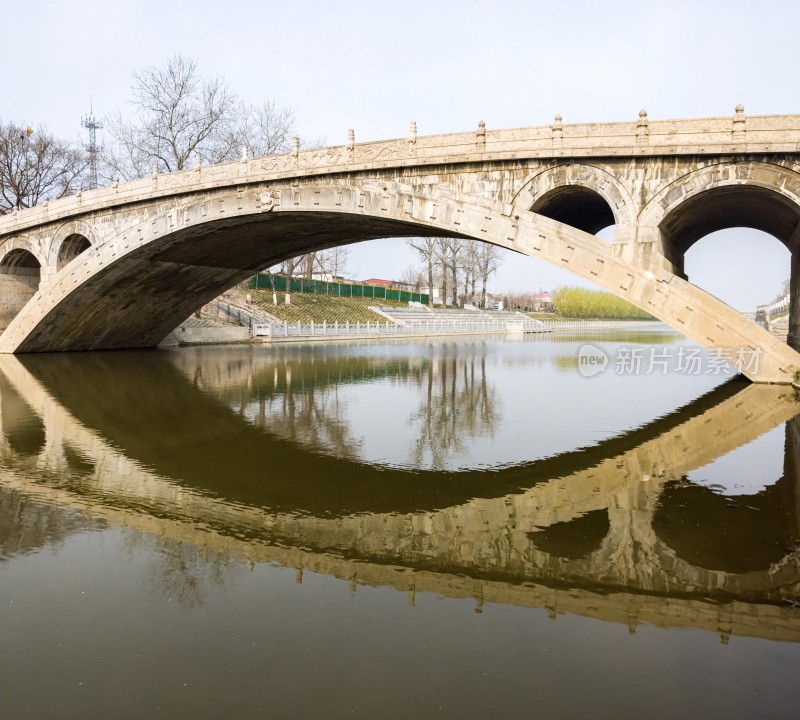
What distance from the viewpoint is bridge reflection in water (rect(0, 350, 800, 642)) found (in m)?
5.21

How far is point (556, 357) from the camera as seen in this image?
2945cm

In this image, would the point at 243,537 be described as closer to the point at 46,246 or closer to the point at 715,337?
the point at 715,337

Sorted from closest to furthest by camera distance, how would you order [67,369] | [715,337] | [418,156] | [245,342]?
[715,337], [418,156], [67,369], [245,342]

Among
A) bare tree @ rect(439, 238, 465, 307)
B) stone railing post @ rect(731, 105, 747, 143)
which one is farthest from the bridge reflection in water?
bare tree @ rect(439, 238, 465, 307)

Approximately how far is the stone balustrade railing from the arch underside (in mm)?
868

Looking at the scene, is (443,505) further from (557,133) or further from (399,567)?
(557,133)

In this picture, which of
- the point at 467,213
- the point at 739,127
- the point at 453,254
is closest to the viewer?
the point at 739,127

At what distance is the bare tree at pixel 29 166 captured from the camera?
1725 inches

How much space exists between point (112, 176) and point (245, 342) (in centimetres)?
1419

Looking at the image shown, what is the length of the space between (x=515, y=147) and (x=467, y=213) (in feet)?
7.37

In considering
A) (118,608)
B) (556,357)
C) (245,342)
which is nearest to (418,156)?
(556,357)

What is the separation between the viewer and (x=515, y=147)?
17.0 m

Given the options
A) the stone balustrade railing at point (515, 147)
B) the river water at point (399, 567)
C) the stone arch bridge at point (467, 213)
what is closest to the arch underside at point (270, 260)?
the stone arch bridge at point (467, 213)

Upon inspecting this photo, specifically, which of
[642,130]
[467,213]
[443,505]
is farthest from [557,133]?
[443,505]
